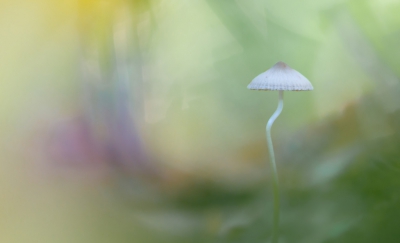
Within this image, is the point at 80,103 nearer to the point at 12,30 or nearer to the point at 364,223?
the point at 12,30

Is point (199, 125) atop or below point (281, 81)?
below

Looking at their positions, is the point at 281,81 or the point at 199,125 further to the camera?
the point at 199,125

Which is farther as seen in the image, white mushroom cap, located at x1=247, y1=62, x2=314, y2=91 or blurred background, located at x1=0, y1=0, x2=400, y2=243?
blurred background, located at x1=0, y1=0, x2=400, y2=243

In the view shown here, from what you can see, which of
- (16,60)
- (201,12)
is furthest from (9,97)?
(201,12)

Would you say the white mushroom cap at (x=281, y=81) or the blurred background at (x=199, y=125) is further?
the blurred background at (x=199, y=125)
